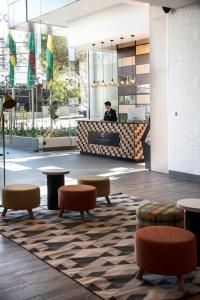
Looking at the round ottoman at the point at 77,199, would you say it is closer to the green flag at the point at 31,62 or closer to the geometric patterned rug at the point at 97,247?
the geometric patterned rug at the point at 97,247

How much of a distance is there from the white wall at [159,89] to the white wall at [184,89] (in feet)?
0.96

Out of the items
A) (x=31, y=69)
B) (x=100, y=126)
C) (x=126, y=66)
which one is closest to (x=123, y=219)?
(x=100, y=126)

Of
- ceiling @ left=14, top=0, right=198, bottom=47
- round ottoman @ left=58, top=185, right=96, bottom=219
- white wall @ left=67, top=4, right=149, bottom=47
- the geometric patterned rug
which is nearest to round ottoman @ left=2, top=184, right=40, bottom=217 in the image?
the geometric patterned rug

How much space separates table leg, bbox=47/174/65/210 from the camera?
20.4ft

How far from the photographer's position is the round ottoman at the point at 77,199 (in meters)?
5.46

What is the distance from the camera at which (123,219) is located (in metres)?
5.51

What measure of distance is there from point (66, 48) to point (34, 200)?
1174 centimetres

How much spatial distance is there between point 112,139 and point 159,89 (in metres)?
3.22

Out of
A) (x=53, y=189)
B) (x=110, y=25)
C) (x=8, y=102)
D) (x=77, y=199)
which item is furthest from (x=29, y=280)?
(x=110, y=25)

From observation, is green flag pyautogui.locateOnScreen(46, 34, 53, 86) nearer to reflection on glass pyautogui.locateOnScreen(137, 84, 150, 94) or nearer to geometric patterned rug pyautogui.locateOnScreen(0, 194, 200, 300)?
reflection on glass pyautogui.locateOnScreen(137, 84, 150, 94)

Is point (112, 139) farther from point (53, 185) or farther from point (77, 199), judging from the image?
point (77, 199)

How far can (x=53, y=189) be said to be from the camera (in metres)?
6.29

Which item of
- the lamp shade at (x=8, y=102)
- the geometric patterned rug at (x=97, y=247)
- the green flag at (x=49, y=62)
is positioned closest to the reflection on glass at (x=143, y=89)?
the green flag at (x=49, y=62)

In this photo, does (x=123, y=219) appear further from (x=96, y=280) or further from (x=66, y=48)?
(x=66, y=48)
